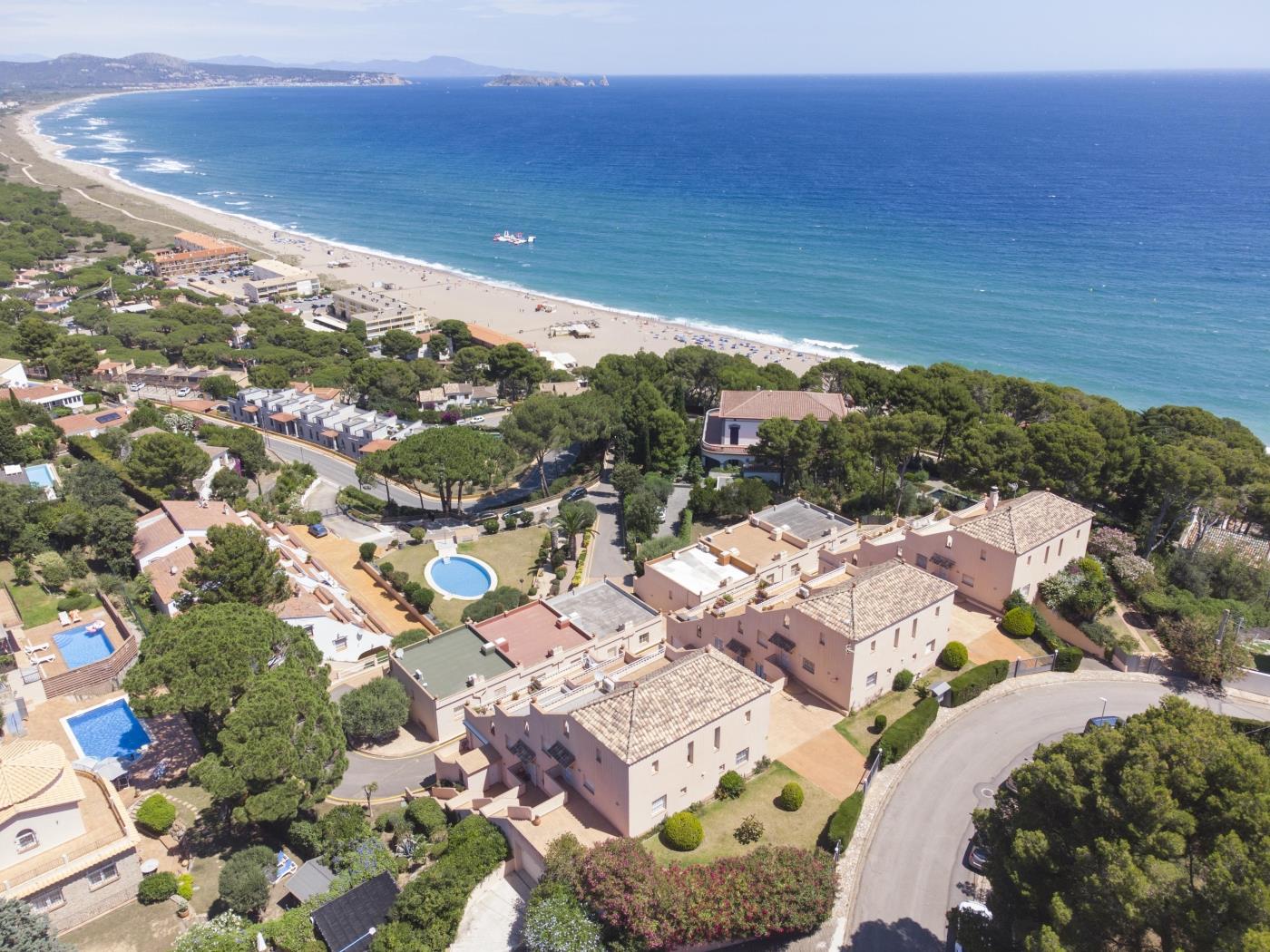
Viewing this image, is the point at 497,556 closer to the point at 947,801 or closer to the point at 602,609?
the point at 602,609

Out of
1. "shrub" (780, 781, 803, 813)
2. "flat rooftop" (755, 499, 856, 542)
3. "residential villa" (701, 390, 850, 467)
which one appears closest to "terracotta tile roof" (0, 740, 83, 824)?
"shrub" (780, 781, 803, 813)

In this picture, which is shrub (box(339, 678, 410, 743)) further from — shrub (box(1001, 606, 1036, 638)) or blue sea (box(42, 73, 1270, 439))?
blue sea (box(42, 73, 1270, 439))

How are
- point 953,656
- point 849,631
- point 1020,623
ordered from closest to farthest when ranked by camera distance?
point 849,631
point 953,656
point 1020,623

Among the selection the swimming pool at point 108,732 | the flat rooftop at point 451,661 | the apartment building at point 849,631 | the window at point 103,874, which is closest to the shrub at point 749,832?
the apartment building at point 849,631

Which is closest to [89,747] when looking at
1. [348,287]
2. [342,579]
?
[342,579]

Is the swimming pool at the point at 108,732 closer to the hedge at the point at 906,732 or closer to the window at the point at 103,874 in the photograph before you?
the window at the point at 103,874

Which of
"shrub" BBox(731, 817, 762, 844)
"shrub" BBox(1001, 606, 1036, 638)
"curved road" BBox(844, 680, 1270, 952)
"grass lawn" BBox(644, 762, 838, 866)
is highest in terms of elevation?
"shrub" BBox(1001, 606, 1036, 638)

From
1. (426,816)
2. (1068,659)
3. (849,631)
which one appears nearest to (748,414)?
(1068,659)
